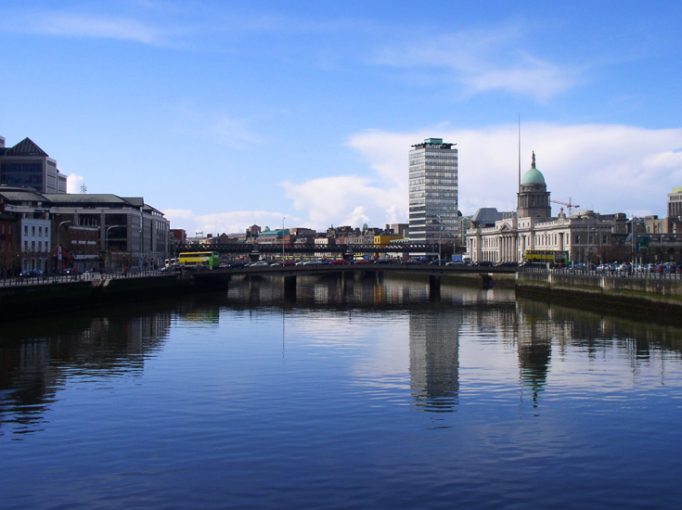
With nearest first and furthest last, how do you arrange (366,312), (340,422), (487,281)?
(340,422) → (366,312) → (487,281)

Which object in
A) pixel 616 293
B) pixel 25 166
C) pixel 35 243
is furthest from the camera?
pixel 25 166

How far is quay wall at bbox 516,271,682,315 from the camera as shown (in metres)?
68.8

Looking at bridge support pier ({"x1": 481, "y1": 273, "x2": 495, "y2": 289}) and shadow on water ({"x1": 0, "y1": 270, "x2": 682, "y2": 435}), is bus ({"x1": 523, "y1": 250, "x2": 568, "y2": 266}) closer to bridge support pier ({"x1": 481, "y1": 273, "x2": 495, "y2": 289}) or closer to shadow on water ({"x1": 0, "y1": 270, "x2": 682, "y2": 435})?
bridge support pier ({"x1": 481, "y1": 273, "x2": 495, "y2": 289})

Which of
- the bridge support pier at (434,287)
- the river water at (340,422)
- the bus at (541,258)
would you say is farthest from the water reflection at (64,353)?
the bus at (541,258)

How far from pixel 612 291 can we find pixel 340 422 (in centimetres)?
5766

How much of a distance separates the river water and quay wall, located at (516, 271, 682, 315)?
33.8 ft

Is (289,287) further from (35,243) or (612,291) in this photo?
(612,291)

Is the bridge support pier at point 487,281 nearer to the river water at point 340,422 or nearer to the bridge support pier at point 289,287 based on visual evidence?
the bridge support pier at point 289,287

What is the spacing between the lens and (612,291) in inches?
3204

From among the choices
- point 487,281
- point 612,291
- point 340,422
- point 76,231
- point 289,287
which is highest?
point 76,231

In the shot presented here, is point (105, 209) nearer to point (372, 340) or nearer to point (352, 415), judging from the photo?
point (372, 340)

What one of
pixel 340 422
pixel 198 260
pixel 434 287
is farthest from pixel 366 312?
pixel 198 260

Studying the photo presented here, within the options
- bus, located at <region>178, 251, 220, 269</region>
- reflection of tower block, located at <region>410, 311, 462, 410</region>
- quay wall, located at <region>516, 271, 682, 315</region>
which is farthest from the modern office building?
reflection of tower block, located at <region>410, 311, 462, 410</region>

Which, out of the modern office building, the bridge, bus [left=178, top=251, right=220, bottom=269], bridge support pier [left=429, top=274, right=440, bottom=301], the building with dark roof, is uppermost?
the modern office building
